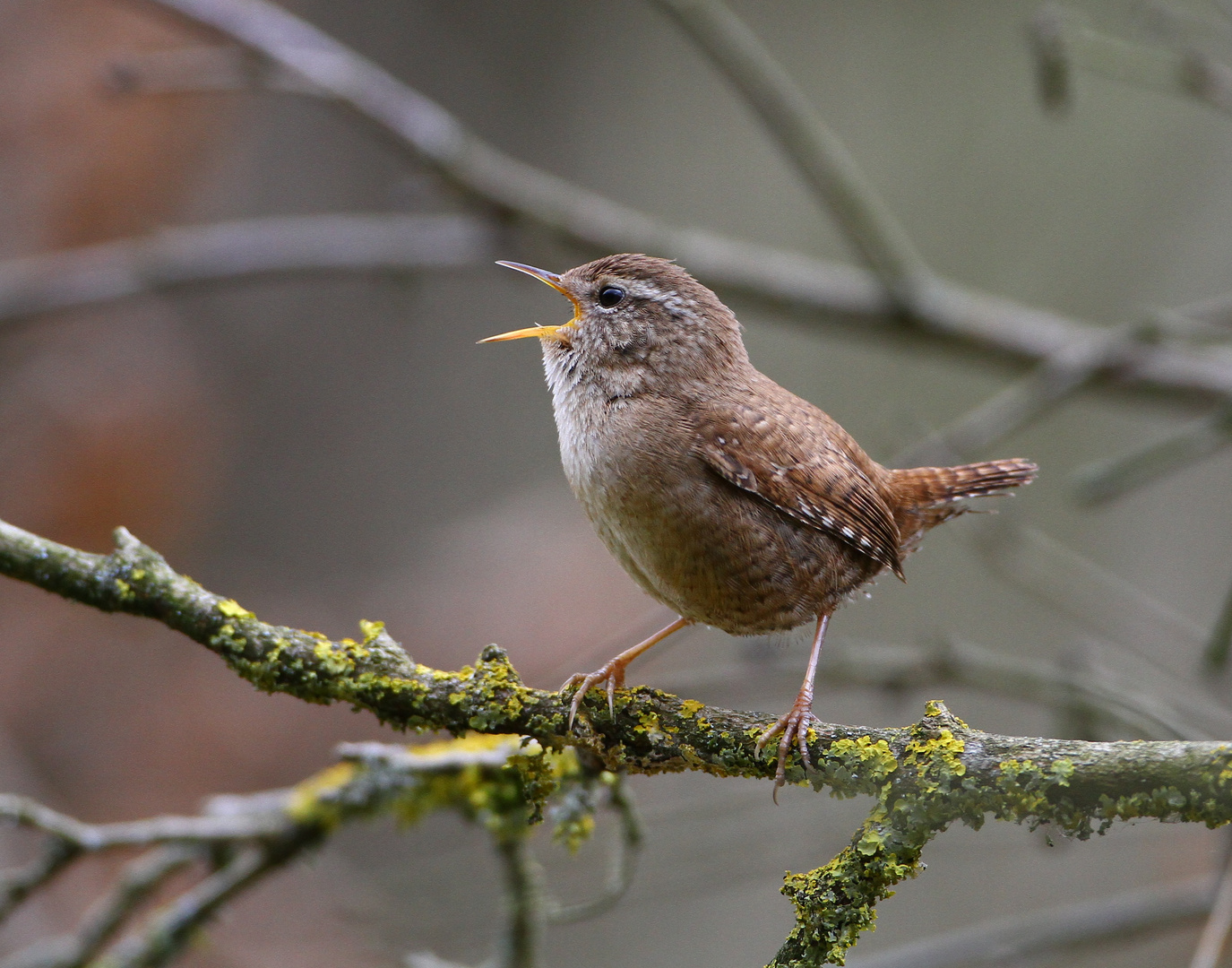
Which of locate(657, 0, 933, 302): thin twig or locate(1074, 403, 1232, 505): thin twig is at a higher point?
locate(657, 0, 933, 302): thin twig

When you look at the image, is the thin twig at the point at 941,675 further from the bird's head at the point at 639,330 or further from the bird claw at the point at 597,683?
the bird's head at the point at 639,330

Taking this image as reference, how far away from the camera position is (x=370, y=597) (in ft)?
18.9

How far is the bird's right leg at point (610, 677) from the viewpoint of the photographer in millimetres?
2080

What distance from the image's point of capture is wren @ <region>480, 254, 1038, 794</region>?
2656 millimetres

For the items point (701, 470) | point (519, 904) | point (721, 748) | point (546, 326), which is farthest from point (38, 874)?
point (546, 326)

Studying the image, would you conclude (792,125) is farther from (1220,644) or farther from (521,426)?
(521,426)

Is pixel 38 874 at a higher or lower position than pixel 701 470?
lower

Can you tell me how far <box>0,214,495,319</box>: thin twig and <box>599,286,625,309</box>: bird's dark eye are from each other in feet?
7.11

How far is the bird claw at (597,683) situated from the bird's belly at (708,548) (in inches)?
9.3

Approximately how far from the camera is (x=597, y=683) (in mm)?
2406

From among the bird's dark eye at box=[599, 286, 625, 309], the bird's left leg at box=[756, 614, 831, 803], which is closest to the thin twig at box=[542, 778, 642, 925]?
the bird's left leg at box=[756, 614, 831, 803]

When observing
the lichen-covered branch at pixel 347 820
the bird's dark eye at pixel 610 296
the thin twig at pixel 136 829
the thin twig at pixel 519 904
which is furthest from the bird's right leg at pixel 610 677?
the bird's dark eye at pixel 610 296

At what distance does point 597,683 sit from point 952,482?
1564 millimetres

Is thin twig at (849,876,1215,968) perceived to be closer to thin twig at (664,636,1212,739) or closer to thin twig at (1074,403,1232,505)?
thin twig at (664,636,1212,739)
